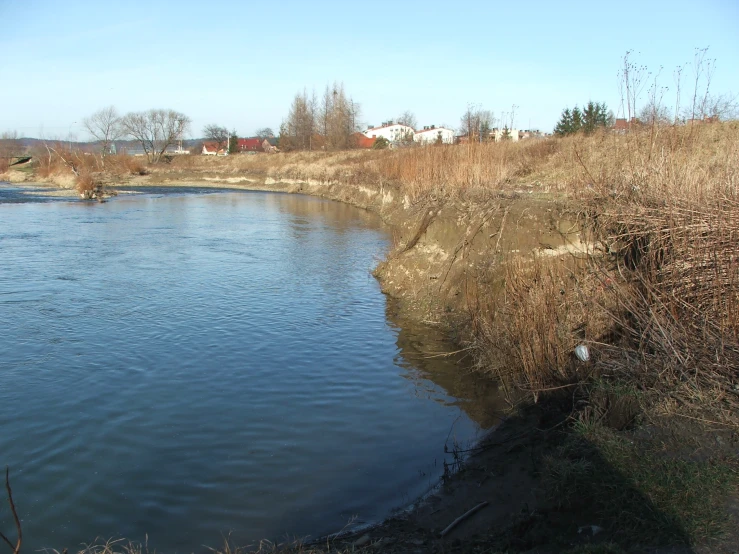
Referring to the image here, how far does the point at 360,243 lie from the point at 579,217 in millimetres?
12508

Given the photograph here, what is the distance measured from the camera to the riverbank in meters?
4.58

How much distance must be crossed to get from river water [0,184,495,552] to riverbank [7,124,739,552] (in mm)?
769

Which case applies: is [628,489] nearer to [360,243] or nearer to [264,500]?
[264,500]

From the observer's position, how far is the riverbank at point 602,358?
458 centimetres

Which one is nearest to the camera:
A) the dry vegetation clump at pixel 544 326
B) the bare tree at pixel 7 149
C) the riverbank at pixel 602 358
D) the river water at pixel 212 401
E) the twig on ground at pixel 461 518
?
the riverbank at pixel 602 358

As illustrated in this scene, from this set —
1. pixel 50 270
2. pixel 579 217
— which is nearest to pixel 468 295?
pixel 579 217

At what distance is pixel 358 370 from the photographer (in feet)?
31.6

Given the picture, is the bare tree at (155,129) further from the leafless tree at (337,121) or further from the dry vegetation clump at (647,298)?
the dry vegetation clump at (647,298)

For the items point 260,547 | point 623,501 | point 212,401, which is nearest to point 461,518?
point 623,501

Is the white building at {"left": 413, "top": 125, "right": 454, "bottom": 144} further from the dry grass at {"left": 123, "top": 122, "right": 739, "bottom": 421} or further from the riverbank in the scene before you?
the dry grass at {"left": 123, "top": 122, "right": 739, "bottom": 421}

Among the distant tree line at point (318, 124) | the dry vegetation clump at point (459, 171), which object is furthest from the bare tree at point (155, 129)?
the dry vegetation clump at point (459, 171)

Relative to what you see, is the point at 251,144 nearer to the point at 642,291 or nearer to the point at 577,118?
the point at 577,118

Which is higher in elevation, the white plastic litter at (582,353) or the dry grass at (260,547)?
the white plastic litter at (582,353)

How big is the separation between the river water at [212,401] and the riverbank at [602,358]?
2.52ft
